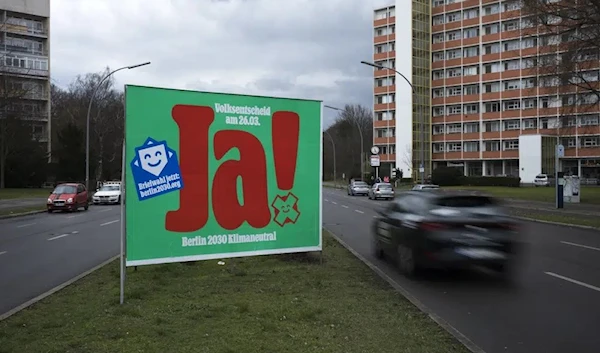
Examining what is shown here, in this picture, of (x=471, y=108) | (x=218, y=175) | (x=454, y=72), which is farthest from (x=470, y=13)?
(x=218, y=175)

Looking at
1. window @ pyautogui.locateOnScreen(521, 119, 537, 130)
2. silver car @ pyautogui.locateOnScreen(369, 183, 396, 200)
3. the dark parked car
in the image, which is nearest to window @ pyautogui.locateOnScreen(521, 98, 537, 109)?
window @ pyautogui.locateOnScreen(521, 119, 537, 130)

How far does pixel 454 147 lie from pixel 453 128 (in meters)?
3.04

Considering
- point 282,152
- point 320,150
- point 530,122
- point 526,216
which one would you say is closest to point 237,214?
point 282,152

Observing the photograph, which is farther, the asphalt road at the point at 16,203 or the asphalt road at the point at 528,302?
the asphalt road at the point at 16,203

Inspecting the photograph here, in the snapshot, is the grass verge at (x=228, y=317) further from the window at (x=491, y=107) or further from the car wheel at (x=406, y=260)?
the window at (x=491, y=107)

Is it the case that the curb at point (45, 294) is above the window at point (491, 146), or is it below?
below

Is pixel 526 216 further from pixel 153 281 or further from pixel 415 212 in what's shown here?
pixel 153 281

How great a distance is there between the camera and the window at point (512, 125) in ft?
279

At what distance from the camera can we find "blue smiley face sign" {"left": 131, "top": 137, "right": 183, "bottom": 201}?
26.1 feet

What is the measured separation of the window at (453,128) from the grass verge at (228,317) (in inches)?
3359

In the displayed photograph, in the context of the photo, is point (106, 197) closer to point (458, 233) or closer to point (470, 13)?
point (458, 233)

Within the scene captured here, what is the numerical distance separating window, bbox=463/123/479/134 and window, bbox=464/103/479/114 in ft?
6.14

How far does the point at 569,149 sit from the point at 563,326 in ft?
274

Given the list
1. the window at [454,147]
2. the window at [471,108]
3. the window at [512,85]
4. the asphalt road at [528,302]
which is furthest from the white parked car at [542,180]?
the asphalt road at [528,302]
